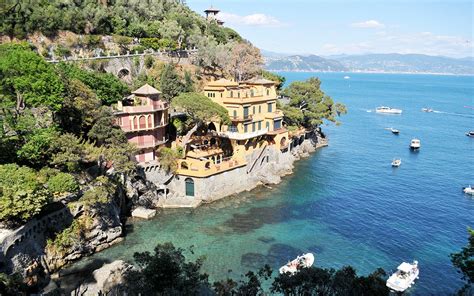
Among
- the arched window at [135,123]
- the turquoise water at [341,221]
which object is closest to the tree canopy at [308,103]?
the turquoise water at [341,221]

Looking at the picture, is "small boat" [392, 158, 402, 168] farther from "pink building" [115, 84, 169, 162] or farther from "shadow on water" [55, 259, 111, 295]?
"shadow on water" [55, 259, 111, 295]

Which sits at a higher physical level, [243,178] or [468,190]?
[243,178]

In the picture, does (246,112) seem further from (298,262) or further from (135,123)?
(298,262)

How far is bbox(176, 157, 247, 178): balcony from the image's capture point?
138 feet

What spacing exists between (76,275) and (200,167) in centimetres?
1882

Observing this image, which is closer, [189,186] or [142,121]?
[142,121]

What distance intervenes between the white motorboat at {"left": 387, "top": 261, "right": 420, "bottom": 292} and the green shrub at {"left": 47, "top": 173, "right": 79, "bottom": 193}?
27.1m

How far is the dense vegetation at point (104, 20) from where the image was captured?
53.7 metres

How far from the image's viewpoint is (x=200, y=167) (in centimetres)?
4231

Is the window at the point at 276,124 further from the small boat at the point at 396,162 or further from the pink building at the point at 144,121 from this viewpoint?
the small boat at the point at 396,162

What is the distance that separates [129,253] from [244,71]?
47.6 m

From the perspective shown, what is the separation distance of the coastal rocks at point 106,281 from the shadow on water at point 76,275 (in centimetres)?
53

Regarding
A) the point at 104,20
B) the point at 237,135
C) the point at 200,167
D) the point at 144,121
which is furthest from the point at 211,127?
the point at 104,20

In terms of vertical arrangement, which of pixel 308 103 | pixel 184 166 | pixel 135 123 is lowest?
pixel 184 166
